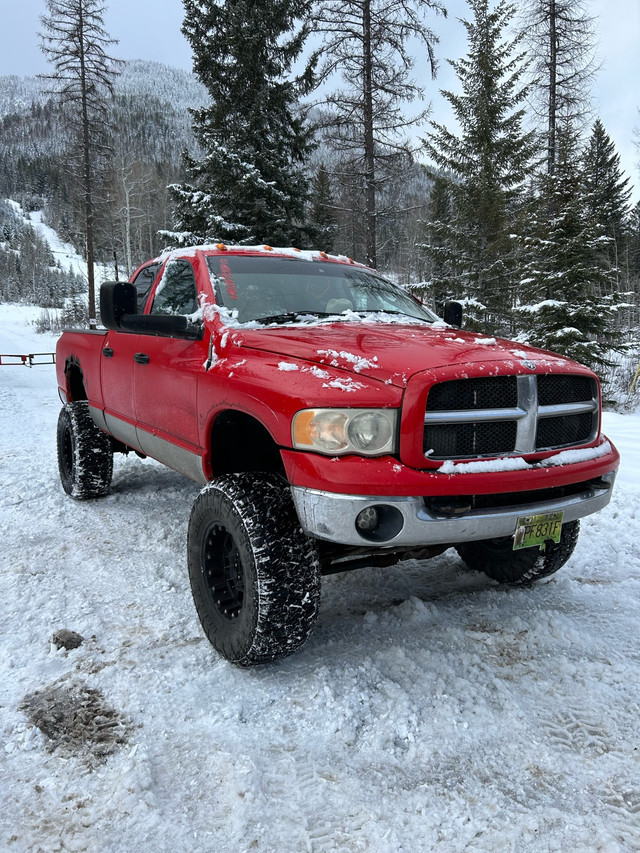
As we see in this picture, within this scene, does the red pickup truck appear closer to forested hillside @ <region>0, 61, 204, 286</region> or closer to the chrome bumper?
the chrome bumper

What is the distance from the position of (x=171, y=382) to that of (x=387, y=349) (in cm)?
146

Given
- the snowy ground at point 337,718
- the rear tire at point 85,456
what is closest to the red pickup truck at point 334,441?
the snowy ground at point 337,718

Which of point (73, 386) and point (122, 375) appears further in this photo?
point (73, 386)

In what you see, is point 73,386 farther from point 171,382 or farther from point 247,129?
point 247,129

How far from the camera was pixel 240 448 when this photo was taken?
10.2ft

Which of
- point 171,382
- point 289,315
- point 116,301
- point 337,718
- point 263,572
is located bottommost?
point 337,718

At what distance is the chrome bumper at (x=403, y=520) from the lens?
212 centimetres

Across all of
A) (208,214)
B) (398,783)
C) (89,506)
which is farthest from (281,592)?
(208,214)

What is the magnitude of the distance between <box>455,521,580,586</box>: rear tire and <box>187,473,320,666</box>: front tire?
4.03 ft

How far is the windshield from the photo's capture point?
3279 millimetres

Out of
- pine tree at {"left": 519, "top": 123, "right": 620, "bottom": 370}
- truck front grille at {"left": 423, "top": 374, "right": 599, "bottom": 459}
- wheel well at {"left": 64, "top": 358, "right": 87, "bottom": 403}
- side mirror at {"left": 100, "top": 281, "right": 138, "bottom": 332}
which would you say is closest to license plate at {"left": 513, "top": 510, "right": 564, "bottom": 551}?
truck front grille at {"left": 423, "top": 374, "right": 599, "bottom": 459}

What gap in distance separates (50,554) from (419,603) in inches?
97.8

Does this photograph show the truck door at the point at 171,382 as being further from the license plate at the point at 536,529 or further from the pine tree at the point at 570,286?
the pine tree at the point at 570,286

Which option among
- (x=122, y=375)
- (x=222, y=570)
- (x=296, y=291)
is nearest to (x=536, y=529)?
(x=222, y=570)
